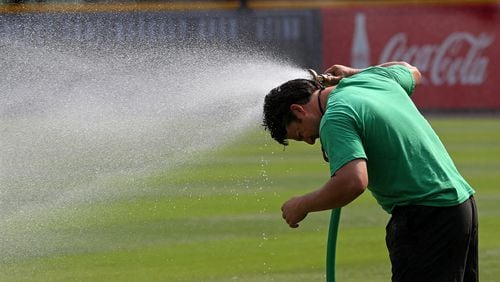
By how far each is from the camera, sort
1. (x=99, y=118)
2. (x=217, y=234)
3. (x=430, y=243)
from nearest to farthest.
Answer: (x=430, y=243), (x=217, y=234), (x=99, y=118)

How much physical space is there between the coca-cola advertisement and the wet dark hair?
57.6 feet

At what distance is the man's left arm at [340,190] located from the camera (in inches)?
171

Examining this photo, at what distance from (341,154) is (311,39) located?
18444 mm

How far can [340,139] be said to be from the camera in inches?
174

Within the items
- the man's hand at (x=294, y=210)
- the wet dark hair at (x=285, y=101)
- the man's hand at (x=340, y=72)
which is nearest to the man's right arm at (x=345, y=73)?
the man's hand at (x=340, y=72)

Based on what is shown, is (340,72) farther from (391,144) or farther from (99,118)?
(99,118)

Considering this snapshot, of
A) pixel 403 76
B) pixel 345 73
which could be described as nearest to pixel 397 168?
pixel 403 76

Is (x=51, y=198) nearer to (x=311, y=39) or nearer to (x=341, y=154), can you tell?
(x=341, y=154)

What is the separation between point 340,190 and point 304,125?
49cm

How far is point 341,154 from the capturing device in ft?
14.4

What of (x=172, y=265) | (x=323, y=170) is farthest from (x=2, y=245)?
(x=323, y=170)

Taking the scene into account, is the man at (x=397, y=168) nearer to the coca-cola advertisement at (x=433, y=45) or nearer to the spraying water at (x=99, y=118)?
the spraying water at (x=99, y=118)

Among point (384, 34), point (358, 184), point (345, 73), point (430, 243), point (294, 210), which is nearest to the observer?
point (358, 184)

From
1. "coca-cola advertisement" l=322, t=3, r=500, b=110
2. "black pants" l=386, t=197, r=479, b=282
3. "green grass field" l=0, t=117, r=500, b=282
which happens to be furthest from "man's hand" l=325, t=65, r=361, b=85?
"coca-cola advertisement" l=322, t=3, r=500, b=110
